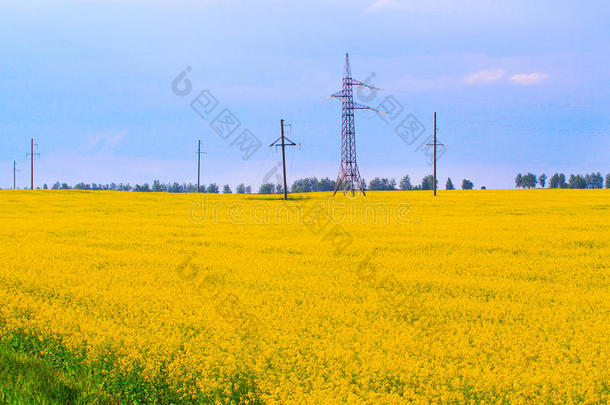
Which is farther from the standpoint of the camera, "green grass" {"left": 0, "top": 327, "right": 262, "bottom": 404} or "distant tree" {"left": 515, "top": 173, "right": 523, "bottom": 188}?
"distant tree" {"left": 515, "top": 173, "right": 523, "bottom": 188}

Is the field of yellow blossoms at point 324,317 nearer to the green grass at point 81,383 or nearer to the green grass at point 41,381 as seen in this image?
the green grass at point 81,383

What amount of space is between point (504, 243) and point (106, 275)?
1294 cm

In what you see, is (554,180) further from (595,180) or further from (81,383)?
(81,383)

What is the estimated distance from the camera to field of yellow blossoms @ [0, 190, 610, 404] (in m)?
5.85

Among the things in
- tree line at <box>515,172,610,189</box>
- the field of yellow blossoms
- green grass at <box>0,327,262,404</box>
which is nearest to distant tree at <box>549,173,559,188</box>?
tree line at <box>515,172,610,189</box>

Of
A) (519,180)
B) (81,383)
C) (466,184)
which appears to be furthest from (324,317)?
(519,180)

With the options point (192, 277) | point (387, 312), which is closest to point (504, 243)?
point (387, 312)

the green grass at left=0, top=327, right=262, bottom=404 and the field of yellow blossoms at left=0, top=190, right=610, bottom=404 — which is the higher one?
the field of yellow blossoms at left=0, top=190, right=610, bottom=404

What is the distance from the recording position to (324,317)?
8125mm

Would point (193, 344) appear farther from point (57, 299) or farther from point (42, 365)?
point (57, 299)

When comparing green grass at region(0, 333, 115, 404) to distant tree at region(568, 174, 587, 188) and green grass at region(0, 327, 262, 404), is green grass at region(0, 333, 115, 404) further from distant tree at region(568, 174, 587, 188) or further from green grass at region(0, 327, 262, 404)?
distant tree at region(568, 174, 587, 188)

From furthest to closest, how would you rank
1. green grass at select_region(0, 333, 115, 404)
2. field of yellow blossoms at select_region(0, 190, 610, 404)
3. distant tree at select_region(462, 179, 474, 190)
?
distant tree at select_region(462, 179, 474, 190), field of yellow blossoms at select_region(0, 190, 610, 404), green grass at select_region(0, 333, 115, 404)

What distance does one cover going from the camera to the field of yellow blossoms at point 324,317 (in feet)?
19.2

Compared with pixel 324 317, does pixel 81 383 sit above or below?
below
